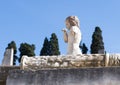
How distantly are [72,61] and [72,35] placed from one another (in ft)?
3.86

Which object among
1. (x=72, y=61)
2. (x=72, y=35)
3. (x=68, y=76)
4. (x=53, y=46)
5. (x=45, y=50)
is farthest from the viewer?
(x=45, y=50)

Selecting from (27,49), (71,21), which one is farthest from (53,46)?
(71,21)

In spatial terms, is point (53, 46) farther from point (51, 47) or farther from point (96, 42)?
point (96, 42)

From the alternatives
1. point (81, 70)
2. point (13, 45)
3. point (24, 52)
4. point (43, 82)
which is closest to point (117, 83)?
point (81, 70)

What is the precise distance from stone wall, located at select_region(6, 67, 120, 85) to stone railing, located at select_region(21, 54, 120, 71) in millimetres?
234

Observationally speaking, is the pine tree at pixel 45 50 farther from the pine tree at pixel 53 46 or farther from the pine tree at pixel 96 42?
the pine tree at pixel 96 42

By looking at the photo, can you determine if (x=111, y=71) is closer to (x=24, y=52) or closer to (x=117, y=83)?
(x=117, y=83)

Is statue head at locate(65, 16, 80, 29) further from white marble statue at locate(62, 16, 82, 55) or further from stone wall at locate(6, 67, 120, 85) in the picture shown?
stone wall at locate(6, 67, 120, 85)

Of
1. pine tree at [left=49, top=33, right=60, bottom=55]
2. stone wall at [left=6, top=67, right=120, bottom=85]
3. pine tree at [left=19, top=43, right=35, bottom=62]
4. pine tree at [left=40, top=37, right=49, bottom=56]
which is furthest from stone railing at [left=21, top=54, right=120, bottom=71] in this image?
pine tree at [left=19, top=43, right=35, bottom=62]

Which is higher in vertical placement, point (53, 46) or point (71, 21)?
point (53, 46)

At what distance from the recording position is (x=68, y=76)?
24.0 feet

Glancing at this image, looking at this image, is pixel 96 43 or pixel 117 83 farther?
pixel 96 43

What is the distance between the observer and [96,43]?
116 ft

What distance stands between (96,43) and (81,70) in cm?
2822
